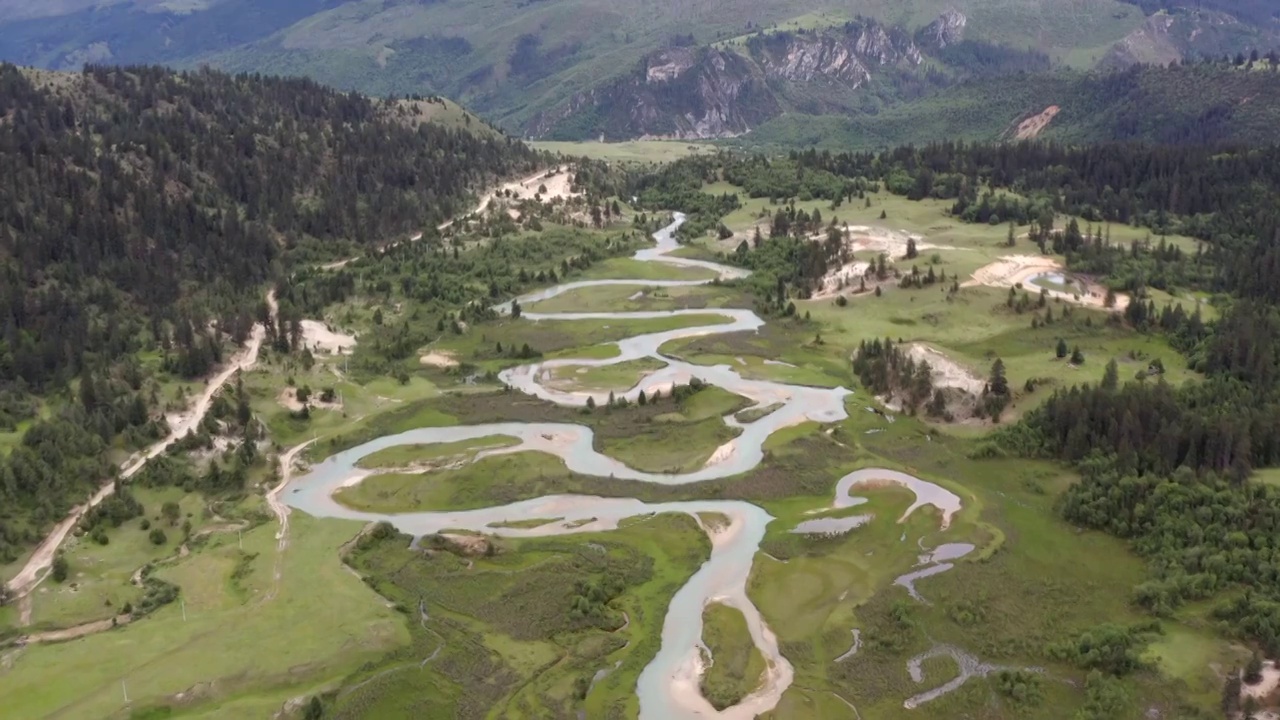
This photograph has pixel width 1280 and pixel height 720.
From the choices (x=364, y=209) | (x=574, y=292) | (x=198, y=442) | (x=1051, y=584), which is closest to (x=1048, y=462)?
(x=1051, y=584)

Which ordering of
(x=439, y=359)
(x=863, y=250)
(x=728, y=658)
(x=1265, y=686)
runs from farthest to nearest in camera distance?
(x=863, y=250) < (x=439, y=359) < (x=728, y=658) < (x=1265, y=686)

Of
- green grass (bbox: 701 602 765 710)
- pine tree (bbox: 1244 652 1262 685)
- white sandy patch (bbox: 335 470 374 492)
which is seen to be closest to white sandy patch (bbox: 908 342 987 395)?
green grass (bbox: 701 602 765 710)

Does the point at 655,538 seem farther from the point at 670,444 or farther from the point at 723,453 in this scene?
the point at 670,444

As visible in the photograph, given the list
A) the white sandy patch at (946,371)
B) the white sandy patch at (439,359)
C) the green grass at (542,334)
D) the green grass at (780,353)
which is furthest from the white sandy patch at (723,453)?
the white sandy patch at (439,359)

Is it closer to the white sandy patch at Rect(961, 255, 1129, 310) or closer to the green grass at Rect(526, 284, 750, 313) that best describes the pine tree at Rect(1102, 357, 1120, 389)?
the white sandy patch at Rect(961, 255, 1129, 310)

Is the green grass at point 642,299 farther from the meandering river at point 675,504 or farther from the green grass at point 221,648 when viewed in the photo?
the green grass at point 221,648

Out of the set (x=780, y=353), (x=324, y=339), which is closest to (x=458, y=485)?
(x=324, y=339)
